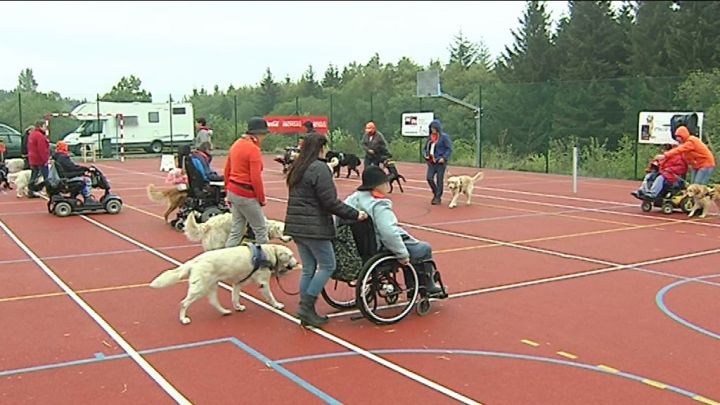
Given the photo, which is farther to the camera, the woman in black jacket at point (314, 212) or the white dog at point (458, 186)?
the white dog at point (458, 186)

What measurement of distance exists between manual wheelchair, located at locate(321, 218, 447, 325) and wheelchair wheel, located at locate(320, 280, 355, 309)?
12.7 inches

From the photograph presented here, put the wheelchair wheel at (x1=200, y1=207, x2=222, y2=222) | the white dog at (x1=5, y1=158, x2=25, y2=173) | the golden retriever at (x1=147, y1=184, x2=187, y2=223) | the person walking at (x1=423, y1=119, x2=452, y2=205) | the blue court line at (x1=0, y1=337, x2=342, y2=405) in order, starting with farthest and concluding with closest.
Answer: the white dog at (x1=5, y1=158, x2=25, y2=173), the person walking at (x1=423, y1=119, x2=452, y2=205), the golden retriever at (x1=147, y1=184, x2=187, y2=223), the wheelchair wheel at (x1=200, y1=207, x2=222, y2=222), the blue court line at (x1=0, y1=337, x2=342, y2=405)

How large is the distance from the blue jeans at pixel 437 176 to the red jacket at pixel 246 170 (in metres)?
8.60

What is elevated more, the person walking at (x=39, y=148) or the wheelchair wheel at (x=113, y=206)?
the person walking at (x=39, y=148)

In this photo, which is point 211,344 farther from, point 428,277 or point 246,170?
point 246,170

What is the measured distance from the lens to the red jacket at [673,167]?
15062mm

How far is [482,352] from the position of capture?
6387mm

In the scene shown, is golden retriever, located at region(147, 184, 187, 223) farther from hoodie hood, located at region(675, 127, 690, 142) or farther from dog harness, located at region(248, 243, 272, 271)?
hoodie hood, located at region(675, 127, 690, 142)

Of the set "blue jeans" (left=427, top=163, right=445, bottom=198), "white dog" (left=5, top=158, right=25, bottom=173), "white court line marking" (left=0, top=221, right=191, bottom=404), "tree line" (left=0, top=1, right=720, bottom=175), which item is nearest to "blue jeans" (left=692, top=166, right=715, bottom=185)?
"blue jeans" (left=427, top=163, right=445, bottom=198)

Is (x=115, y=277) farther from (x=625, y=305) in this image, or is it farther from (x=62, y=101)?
(x=62, y=101)

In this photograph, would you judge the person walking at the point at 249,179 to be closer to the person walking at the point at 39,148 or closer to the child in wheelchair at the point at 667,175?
the child in wheelchair at the point at 667,175

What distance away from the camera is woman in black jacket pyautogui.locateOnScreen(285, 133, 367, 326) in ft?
22.7

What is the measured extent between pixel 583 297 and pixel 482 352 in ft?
7.76

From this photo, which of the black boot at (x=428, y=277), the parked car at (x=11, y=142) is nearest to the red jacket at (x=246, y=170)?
the black boot at (x=428, y=277)
